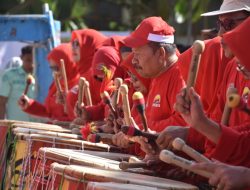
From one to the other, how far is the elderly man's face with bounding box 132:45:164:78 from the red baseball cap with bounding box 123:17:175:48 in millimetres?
51

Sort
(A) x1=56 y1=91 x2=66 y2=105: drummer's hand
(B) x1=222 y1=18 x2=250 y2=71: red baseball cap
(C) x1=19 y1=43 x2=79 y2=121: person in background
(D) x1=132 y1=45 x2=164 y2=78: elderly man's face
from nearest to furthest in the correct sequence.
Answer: (B) x1=222 y1=18 x2=250 y2=71: red baseball cap
(D) x1=132 y1=45 x2=164 y2=78: elderly man's face
(A) x1=56 y1=91 x2=66 y2=105: drummer's hand
(C) x1=19 y1=43 x2=79 y2=121: person in background

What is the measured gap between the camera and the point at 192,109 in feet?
14.3

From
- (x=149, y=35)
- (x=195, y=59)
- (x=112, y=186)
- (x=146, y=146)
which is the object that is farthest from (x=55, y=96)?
(x=112, y=186)

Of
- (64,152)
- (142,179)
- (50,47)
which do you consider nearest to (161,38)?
(64,152)

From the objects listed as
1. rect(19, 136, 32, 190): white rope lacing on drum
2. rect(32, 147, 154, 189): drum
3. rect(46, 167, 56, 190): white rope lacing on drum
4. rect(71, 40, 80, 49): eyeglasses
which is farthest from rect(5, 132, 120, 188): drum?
rect(71, 40, 80, 49): eyeglasses

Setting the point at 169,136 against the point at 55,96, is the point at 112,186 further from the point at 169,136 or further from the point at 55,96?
the point at 55,96

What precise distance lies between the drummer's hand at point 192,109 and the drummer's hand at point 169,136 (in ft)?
1.99

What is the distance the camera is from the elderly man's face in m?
6.38

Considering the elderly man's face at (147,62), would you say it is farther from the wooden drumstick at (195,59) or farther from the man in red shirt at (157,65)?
the wooden drumstick at (195,59)

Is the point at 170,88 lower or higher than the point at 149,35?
lower

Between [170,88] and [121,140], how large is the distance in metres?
0.49

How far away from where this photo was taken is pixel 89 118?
8.45 metres

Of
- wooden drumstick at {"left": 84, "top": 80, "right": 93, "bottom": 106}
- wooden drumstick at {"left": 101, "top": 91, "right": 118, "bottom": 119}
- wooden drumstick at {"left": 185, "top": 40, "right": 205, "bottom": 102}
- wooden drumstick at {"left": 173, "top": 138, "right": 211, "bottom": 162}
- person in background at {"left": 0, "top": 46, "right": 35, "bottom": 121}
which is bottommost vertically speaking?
person in background at {"left": 0, "top": 46, "right": 35, "bottom": 121}

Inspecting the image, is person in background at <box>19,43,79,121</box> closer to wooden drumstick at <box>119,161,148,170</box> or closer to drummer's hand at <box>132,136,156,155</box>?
drummer's hand at <box>132,136,156,155</box>
